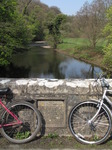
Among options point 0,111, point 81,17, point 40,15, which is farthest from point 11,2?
point 40,15

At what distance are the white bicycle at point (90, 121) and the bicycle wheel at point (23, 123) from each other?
2.09ft

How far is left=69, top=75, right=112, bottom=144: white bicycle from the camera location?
3228 millimetres

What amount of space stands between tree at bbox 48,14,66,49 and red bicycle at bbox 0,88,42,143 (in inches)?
1790

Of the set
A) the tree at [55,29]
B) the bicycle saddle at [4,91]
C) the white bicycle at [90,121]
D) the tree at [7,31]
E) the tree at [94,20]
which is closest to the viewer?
the bicycle saddle at [4,91]

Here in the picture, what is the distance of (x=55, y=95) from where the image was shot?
335cm

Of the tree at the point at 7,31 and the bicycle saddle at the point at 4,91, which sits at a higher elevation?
the tree at the point at 7,31

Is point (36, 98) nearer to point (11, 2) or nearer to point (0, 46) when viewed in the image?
point (0, 46)

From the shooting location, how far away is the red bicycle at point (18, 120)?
314 cm

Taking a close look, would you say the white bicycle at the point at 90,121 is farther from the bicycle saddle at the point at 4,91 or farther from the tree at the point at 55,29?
the tree at the point at 55,29

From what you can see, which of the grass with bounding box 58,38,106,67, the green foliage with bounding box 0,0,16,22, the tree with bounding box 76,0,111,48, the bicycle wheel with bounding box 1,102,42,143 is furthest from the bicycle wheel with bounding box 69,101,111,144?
the tree with bounding box 76,0,111,48

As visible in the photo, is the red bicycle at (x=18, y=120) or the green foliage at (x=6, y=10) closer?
the red bicycle at (x=18, y=120)

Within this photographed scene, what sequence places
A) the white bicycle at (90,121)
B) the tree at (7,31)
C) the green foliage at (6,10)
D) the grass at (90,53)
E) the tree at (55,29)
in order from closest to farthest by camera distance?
the white bicycle at (90,121) < the tree at (7,31) < the green foliage at (6,10) < the grass at (90,53) < the tree at (55,29)

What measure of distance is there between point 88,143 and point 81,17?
3637cm

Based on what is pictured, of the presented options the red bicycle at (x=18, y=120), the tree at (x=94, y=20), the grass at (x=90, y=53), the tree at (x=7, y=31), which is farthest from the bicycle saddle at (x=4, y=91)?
the tree at (x=94, y=20)
